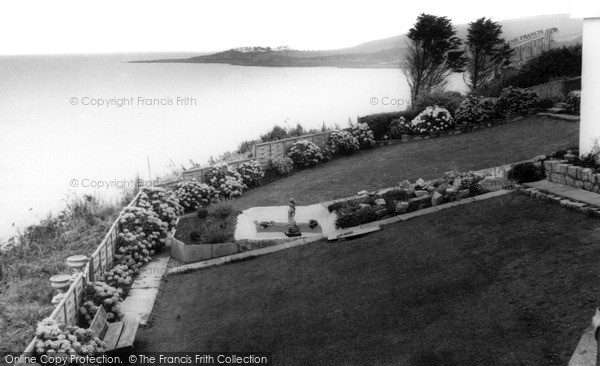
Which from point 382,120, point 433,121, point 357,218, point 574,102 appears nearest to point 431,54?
point 382,120

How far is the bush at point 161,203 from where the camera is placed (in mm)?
15248

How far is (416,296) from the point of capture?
867 cm

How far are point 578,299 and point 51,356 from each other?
6.18m

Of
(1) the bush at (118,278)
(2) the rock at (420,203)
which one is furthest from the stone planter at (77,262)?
(2) the rock at (420,203)

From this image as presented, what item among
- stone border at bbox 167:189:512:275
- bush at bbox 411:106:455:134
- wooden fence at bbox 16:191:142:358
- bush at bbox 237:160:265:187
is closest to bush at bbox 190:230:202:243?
stone border at bbox 167:189:512:275

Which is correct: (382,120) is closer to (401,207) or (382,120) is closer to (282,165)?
(282,165)

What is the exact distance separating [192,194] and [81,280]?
756cm

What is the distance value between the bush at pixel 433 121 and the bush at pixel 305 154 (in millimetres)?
3663

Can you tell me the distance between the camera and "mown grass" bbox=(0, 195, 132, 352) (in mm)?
10117

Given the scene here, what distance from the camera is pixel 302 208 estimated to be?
15.3 metres

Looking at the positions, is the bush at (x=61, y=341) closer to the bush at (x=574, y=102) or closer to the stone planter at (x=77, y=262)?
the stone planter at (x=77, y=262)

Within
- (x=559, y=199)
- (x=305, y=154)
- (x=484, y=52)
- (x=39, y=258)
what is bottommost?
(x=39, y=258)

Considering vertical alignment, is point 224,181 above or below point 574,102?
below

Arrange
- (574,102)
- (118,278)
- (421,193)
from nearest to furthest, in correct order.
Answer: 1. (118,278)
2. (421,193)
3. (574,102)
